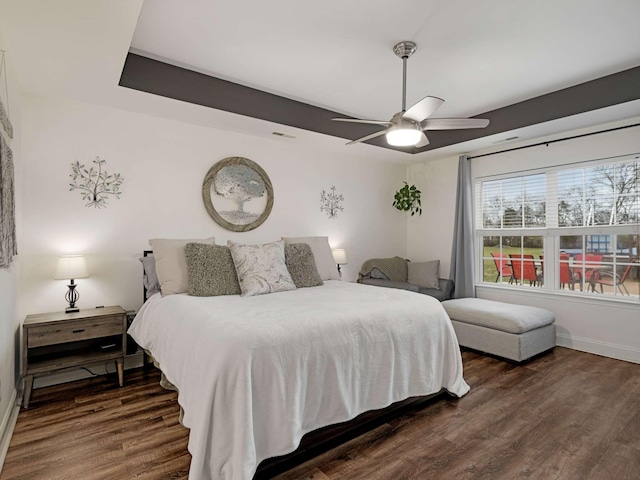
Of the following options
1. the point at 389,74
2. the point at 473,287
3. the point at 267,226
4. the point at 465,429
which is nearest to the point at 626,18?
the point at 389,74

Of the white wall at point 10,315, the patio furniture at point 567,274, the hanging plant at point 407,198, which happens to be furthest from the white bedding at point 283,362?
the hanging plant at point 407,198

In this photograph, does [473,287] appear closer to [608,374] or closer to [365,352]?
[608,374]

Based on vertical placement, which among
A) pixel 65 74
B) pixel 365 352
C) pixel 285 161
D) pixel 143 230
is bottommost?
pixel 365 352

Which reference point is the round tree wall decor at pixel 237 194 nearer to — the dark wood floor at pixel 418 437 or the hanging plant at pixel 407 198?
the dark wood floor at pixel 418 437

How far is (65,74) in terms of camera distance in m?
2.54

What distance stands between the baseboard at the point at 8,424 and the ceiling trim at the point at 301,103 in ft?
7.75

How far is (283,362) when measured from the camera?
1.77 metres

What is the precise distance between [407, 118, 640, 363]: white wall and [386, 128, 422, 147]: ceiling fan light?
2.23 metres

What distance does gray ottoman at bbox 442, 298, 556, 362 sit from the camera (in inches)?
134

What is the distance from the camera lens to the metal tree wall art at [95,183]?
10.0ft

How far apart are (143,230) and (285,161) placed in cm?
179

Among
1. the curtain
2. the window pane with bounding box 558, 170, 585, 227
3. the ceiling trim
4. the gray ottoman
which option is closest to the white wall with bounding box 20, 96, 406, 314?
the ceiling trim

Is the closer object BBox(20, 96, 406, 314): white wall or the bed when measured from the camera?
the bed

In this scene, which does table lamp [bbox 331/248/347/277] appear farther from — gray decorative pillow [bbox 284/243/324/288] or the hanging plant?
the hanging plant
